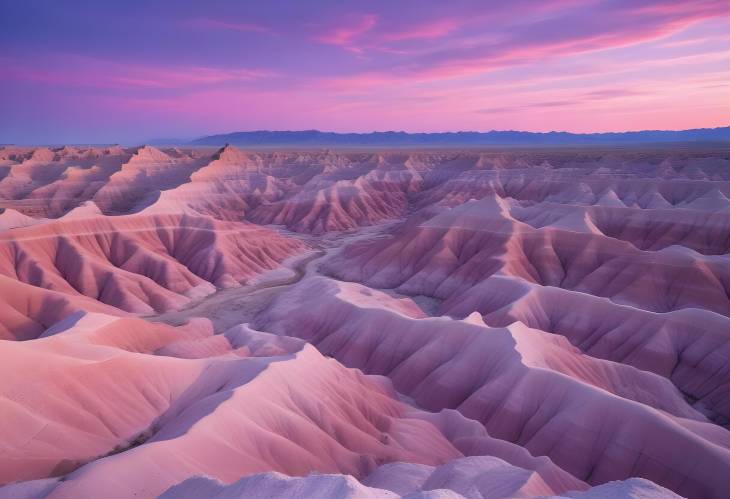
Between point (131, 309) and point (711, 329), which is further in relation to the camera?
point (131, 309)

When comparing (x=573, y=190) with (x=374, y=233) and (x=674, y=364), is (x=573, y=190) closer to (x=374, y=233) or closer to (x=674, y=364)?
(x=374, y=233)

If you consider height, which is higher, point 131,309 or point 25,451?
point 25,451

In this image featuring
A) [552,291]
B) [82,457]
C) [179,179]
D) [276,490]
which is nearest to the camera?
[276,490]

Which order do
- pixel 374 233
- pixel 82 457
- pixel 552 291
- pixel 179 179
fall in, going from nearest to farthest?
pixel 82 457 → pixel 552 291 → pixel 374 233 → pixel 179 179

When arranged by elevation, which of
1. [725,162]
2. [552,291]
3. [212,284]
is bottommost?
[212,284]

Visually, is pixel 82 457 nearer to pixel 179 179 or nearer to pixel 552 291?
pixel 552 291

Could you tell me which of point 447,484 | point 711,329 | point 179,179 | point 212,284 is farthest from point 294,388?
point 179,179
